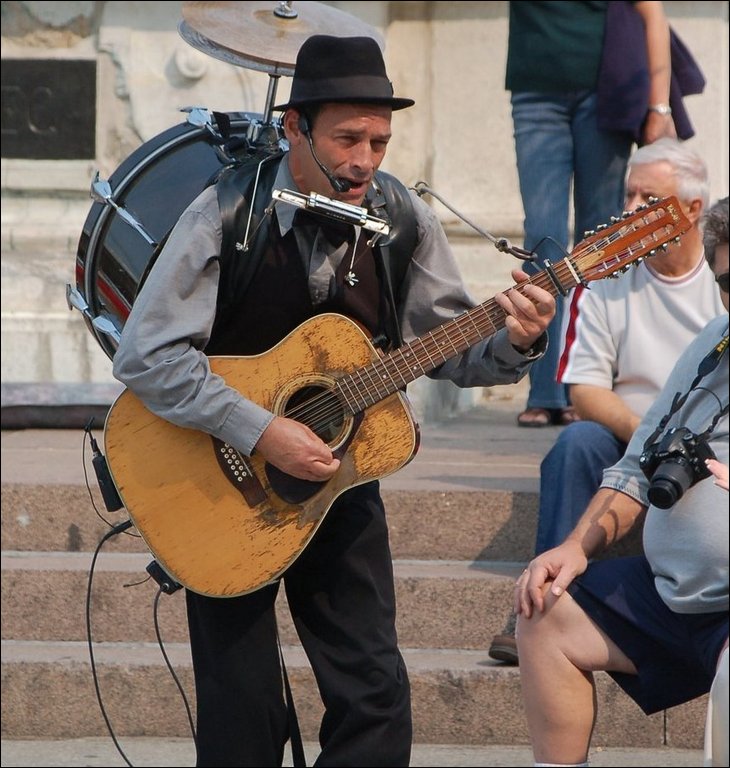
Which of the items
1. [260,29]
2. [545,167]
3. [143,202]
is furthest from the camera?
[545,167]

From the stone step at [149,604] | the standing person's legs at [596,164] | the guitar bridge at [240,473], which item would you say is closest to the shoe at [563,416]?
the standing person's legs at [596,164]

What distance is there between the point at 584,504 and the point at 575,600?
0.87 metres

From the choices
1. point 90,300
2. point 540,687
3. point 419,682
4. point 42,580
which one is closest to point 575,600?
point 540,687

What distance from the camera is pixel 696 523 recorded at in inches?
132

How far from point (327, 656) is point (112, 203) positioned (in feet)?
3.95

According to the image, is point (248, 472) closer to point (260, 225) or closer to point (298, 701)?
point (260, 225)

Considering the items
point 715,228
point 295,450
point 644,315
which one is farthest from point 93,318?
point 644,315

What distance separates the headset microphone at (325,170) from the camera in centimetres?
A: 324

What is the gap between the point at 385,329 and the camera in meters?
3.51

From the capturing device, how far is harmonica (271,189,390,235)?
10.5 feet

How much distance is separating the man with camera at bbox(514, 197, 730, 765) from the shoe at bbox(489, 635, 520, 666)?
927 mm

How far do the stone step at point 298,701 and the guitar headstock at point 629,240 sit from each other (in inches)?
64.0

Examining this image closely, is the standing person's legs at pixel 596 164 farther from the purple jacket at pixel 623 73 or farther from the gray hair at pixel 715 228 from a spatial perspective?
the gray hair at pixel 715 228

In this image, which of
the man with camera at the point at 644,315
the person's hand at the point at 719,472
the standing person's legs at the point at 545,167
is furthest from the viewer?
the standing person's legs at the point at 545,167
